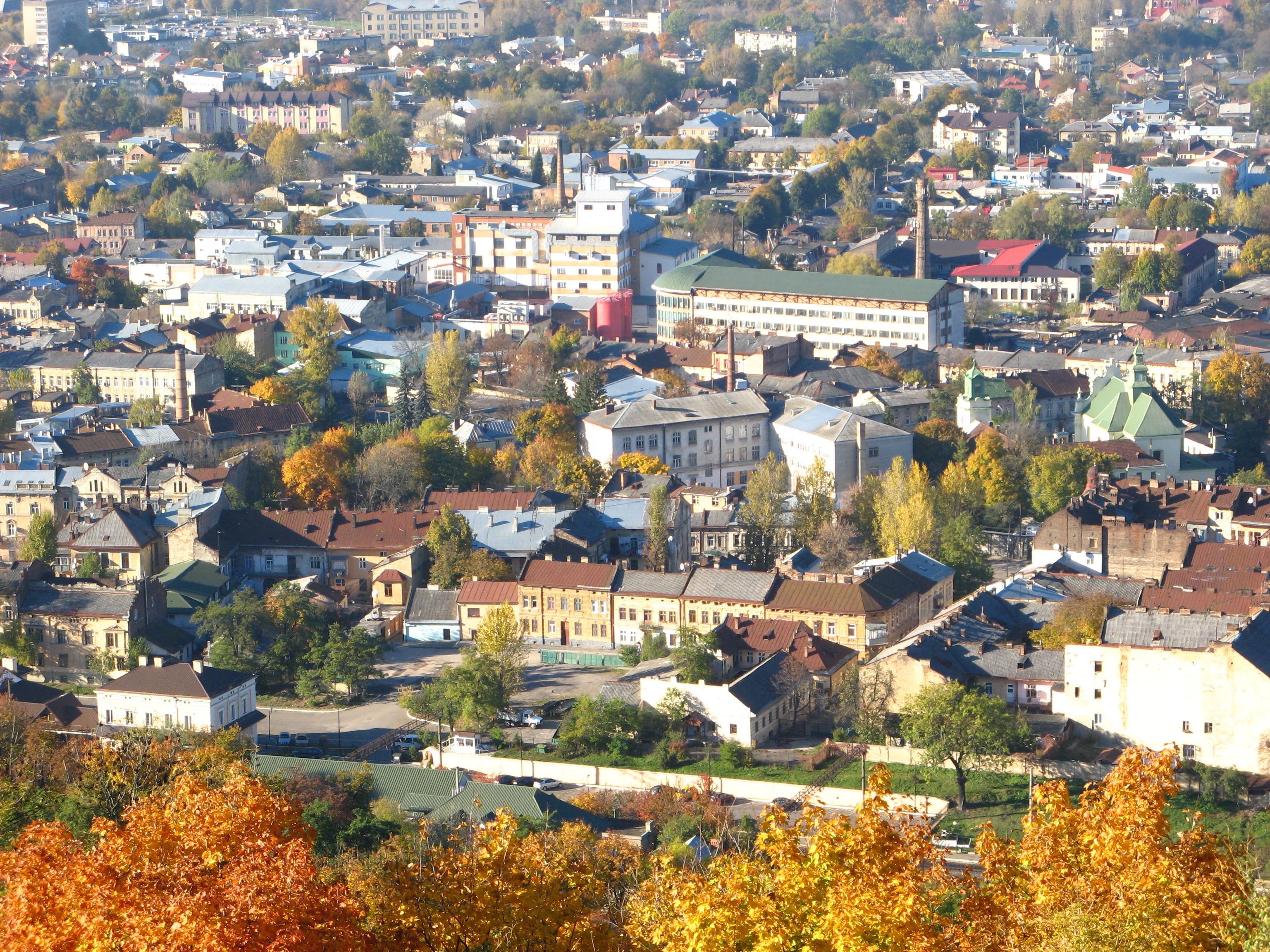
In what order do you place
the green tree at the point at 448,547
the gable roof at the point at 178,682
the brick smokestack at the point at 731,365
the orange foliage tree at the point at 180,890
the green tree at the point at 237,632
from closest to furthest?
1. the orange foliage tree at the point at 180,890
2. the gable roof at the point at 178,682
3. the green tree at the point at 237,632
4. the green tree at the point at 448,547
5. the brick smokestack at the point at 731,365

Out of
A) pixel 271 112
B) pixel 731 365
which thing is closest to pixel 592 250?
pixel 731 365

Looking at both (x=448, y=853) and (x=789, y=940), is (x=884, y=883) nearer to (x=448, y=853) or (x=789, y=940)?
(x=789, y=940)

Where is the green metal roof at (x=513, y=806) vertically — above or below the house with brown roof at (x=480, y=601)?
above

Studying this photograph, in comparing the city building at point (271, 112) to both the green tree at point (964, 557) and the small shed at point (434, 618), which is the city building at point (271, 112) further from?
the green tree at point (964, 557)

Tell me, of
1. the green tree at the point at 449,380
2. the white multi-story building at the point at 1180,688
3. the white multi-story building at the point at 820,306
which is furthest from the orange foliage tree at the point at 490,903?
the white multi-story building at the point at 820,306

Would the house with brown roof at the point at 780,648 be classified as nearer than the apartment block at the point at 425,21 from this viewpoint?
Yes

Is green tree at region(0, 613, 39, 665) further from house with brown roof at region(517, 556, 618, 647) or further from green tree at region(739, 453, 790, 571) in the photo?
green tree at region(739, 453, 790, 571)

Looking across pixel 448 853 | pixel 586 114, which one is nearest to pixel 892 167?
pixel 586 114
